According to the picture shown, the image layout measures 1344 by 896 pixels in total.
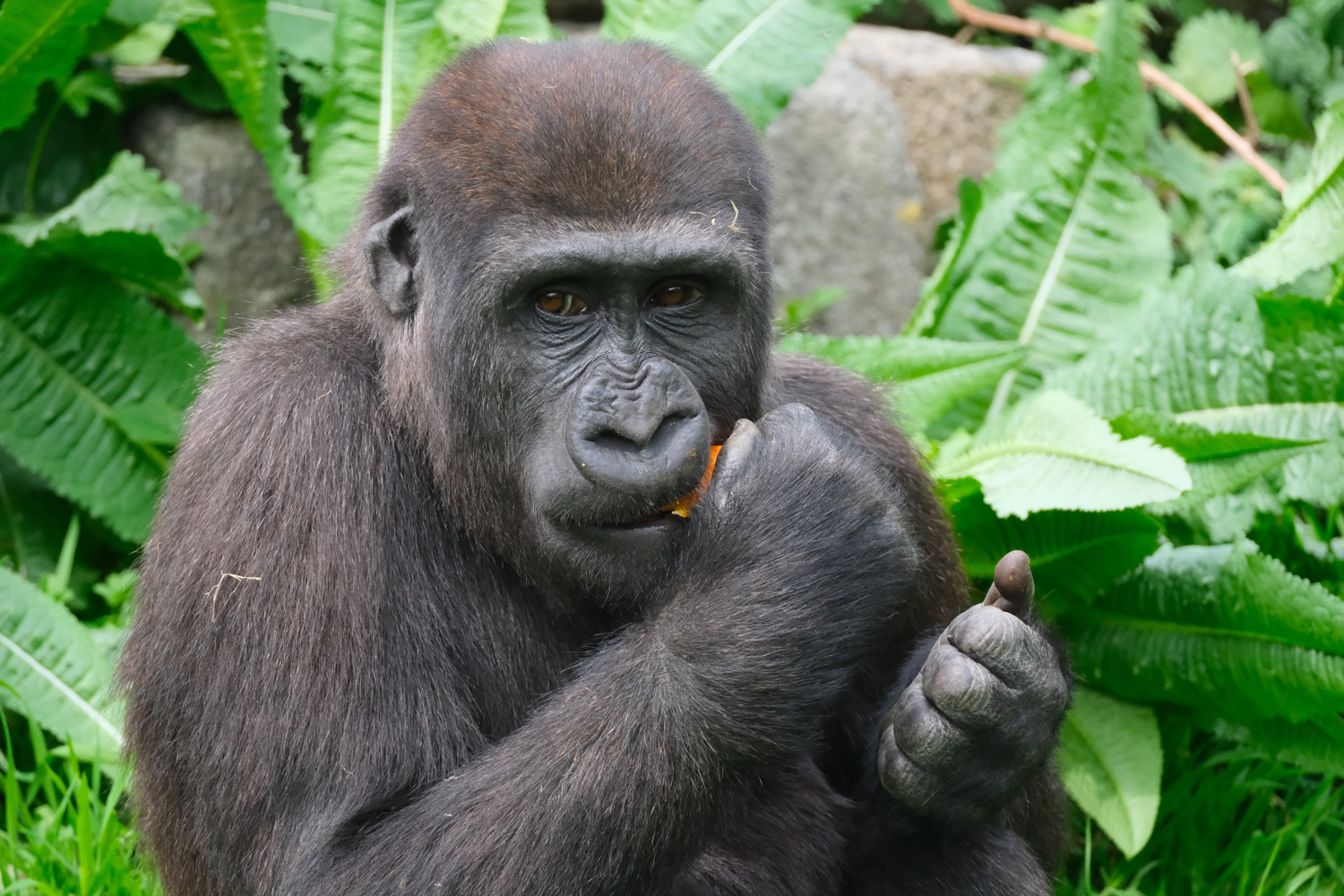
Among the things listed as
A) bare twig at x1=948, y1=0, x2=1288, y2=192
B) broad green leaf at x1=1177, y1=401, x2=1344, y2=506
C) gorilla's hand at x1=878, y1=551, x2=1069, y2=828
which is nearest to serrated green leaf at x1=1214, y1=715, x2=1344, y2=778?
broad green leaf at x1=1177, y1=401, x2=1344, y2=506

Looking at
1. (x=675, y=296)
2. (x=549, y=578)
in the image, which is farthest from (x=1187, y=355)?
(x=549, y=578)

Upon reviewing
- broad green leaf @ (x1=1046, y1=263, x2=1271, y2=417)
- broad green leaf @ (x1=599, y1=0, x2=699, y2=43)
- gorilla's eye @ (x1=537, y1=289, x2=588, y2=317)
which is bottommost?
broad green leaf @ (x1=1046, y1=263, x2=1271, y2=417)

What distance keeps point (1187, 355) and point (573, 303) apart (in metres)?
2.84

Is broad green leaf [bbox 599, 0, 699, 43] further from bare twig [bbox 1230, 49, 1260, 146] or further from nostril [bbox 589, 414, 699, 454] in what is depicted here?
bare twig [bbox 1230, 49, 1260, 146]

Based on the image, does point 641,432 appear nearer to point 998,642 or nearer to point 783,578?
point 783,578

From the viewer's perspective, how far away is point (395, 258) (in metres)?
3.39

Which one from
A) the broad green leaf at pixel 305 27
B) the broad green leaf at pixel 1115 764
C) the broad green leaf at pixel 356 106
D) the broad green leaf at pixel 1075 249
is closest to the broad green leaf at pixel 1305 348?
the broad green leaf at pixel 1075 249

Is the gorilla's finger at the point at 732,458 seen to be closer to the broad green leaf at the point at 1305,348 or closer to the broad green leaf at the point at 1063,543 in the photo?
the broad green leaf at the point at 1063,543

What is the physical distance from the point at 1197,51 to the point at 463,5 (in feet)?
14.3

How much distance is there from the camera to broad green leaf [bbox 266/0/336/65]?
19.8ft

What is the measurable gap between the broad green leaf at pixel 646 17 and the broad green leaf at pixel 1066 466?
7.80ft

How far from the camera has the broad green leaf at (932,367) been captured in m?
5.16

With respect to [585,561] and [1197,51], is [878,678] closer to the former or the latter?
[585,561]

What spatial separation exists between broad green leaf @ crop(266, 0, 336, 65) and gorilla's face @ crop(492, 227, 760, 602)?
11.3ft
